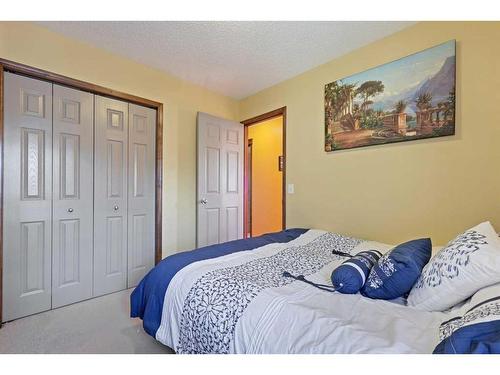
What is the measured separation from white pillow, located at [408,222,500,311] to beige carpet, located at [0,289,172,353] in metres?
1.47

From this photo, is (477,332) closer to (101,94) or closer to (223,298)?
(223,298)

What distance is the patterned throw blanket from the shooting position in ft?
3.34

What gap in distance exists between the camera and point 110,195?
2.42 m

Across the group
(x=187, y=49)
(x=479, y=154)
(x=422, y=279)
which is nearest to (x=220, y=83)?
(x=187, y=49)

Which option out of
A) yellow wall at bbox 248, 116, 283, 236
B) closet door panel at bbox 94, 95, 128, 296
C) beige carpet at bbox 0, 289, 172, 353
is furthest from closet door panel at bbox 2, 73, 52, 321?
yellow wall at bbox 248, 116, 283, 236

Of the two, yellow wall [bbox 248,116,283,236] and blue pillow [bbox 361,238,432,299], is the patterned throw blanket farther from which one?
yellow wall [bbox 248,116,283,236]

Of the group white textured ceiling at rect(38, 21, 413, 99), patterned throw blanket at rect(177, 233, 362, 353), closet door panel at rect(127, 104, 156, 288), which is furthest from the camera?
closet door panel at rect(127, 104, 156, 288)

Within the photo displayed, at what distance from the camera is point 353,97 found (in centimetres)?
228

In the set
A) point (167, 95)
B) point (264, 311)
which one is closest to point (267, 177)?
point (167, 95)

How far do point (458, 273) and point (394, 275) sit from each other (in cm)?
22

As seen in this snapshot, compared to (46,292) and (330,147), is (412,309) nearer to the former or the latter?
(330,147)

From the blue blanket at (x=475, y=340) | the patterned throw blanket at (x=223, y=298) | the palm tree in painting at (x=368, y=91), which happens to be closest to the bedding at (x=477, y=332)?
the blue blanket at (x=475, y=340)

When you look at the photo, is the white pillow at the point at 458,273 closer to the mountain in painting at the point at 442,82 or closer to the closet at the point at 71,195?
the mountain in painting at the point at 442,82

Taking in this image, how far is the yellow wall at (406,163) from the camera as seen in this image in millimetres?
1620
